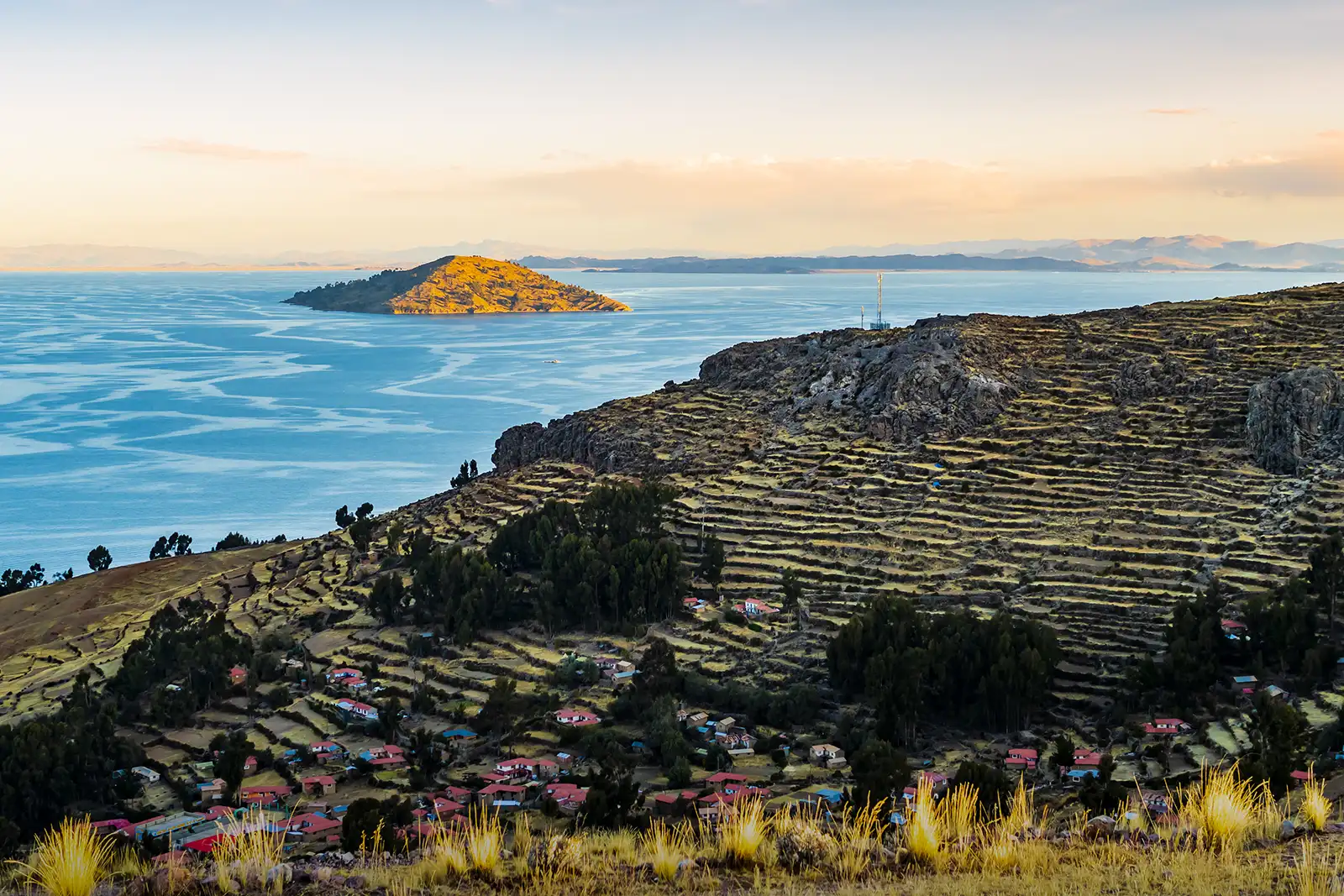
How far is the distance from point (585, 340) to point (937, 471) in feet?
394

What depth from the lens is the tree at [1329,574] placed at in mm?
25156

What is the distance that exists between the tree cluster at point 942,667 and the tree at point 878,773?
87.6 inches

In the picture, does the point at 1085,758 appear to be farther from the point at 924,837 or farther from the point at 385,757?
the point at 924,837

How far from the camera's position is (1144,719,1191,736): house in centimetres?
2172

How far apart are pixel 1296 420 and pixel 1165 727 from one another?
1626 cm

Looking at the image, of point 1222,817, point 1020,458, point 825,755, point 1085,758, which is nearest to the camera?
point 1222,817

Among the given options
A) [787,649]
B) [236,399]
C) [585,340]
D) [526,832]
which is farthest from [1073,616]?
[585,340]

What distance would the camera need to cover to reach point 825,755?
22.3 meters

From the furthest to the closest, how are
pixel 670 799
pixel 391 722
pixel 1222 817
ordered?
pixel 391 722 < pixel 670 799 < pixel 1222 817

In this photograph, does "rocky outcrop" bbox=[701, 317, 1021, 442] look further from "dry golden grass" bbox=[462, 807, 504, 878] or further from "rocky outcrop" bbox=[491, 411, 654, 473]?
"dry golden grass" bbox=[462, 807, 504, 878]

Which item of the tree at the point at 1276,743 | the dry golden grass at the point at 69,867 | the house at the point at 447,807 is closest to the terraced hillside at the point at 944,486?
the tree at the point at 1276,743

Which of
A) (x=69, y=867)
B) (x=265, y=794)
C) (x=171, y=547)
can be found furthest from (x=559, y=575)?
(x=171, y=547)

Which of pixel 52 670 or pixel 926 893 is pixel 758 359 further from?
pixel 926 893

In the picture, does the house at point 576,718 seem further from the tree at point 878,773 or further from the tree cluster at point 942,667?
the tree at point 878,773
